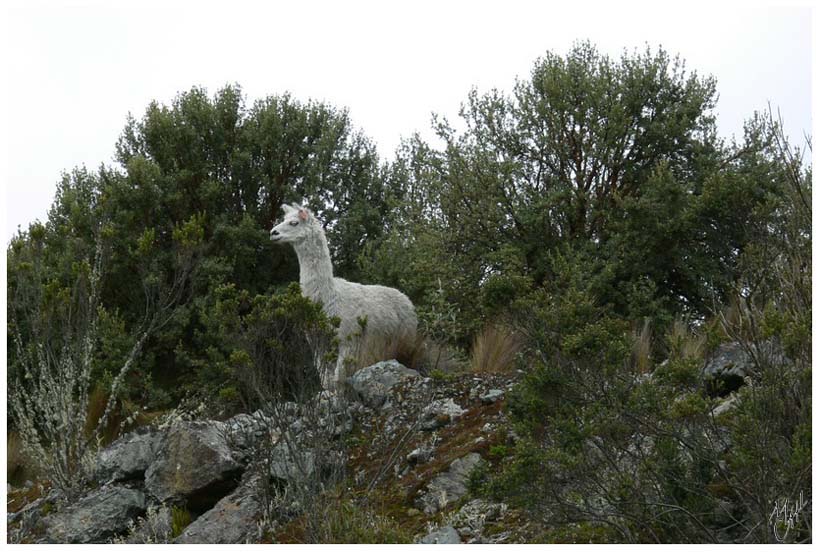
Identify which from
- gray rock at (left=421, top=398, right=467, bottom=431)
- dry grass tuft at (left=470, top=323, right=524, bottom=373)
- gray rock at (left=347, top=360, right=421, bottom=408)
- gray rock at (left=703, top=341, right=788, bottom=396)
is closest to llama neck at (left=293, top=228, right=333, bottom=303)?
gray rock at (left=347, top=360, right=421, bottom=408)

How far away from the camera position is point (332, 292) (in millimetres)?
11820

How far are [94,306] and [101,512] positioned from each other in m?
2.37

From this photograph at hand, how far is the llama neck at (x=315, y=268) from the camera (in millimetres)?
11758

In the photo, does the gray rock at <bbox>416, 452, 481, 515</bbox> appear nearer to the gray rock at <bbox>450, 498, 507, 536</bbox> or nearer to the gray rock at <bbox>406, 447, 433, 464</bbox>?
the gray rock at <bbox>450, 498, 507, 536</bbox>

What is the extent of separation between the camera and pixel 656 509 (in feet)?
21.3

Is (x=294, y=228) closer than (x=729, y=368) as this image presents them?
No

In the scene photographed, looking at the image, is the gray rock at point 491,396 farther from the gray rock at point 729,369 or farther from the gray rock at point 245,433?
the gray rock at point 245,433

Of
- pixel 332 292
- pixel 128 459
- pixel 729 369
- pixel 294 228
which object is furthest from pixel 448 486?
pixel 294 228

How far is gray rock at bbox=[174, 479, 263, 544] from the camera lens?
8039mm

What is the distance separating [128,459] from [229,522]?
1.87m

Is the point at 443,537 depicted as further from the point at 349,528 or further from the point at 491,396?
the point at 491,396

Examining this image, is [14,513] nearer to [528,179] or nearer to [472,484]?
[472,484]

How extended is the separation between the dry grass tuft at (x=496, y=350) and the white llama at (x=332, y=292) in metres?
1.20

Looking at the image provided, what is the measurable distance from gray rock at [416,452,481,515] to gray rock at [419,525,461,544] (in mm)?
579
